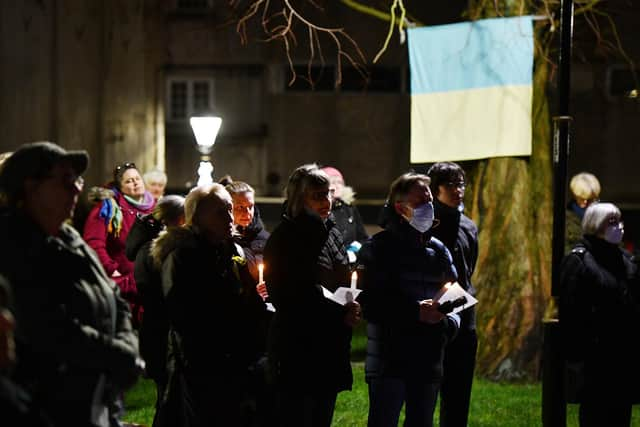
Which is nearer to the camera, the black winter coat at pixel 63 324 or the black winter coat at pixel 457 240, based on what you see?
the black winter coat at pixel 63 324

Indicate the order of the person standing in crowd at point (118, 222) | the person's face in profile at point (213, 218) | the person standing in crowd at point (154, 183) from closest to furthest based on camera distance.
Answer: the person's face in profile at point (213, 218) < the person standing in crowd at point (118, 222) < the person standing in crowd at point (154, 183)

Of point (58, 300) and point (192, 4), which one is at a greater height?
point (192, 4)

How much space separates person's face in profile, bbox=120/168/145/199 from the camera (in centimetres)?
1102

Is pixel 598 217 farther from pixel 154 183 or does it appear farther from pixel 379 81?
pixel 379 81

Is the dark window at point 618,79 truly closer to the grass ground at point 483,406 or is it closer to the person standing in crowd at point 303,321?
the grass ground at point 483,406

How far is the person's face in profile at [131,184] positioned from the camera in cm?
1102

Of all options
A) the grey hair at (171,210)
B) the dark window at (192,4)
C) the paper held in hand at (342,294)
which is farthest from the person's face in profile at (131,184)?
the dark window at (192,4)

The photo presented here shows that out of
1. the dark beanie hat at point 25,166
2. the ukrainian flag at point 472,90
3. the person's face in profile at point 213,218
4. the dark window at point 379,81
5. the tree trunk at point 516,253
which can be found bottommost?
the tree trunk at point 516,253

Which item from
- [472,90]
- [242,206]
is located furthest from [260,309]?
[472,90]

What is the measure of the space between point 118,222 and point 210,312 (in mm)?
4863

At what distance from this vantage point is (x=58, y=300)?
493 cm

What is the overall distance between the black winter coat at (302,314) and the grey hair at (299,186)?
70 mm

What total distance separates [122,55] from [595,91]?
608 inches

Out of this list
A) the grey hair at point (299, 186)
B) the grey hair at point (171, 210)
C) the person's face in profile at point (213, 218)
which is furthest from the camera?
the grey hair at point (171, 210)
